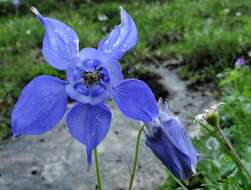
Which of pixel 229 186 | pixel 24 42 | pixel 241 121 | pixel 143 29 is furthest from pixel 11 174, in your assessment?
pixel 143 29

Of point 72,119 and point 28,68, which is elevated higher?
point 72,119

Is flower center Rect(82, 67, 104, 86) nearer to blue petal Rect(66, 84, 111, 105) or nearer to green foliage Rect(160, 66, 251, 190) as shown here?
blue petal Rect(66, 84, 111, 105)

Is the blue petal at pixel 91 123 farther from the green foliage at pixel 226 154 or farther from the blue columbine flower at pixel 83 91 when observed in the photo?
the green foliage at pixel 226 154

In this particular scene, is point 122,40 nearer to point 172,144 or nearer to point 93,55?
point 93,55

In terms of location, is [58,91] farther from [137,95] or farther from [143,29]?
[143,29]

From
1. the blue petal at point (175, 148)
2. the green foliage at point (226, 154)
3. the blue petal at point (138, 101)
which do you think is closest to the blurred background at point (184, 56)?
the green foliage at point (226, 154)

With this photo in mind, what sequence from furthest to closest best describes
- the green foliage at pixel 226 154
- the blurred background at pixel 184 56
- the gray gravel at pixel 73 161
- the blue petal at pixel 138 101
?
the gray gravel at pixel 73 161, the blurred background at pixel 184 56, the green foliage at pixel 226 154, the blue petal at pixel 138 101

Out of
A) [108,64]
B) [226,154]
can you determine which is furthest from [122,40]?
[226,154]
